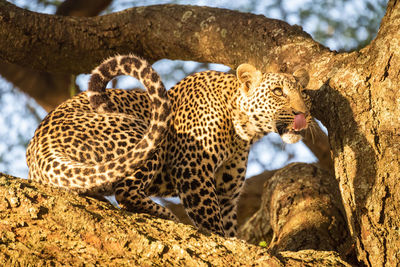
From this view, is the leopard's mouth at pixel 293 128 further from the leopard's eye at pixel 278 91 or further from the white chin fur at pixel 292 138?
the leopard's eye at pixel 278 91

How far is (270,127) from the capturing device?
613 centimetres

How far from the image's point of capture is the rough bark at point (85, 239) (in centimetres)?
349

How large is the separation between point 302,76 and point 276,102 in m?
0.46

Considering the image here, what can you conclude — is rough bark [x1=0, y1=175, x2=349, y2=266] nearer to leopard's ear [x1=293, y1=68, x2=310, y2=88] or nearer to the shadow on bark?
the shadow on bark

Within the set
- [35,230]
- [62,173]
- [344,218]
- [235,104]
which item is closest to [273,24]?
[235,104]

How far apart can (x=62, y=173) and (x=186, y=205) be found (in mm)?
1664

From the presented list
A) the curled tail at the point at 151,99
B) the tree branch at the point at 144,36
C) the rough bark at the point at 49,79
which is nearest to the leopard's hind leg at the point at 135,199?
the curled tail at the point at 151,99

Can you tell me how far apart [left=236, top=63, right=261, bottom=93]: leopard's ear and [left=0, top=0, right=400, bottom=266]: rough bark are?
60 cm

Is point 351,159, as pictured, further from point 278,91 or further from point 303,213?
point 303,213

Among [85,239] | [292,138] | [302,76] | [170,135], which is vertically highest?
[302,76]

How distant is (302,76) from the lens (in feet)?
20.1

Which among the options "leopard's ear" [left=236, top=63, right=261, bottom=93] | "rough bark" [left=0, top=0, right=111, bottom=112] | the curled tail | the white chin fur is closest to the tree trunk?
the white chin fur

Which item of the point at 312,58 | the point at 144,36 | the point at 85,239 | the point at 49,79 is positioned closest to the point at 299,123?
the point at 312,58

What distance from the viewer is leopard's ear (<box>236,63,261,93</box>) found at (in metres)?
6.12
